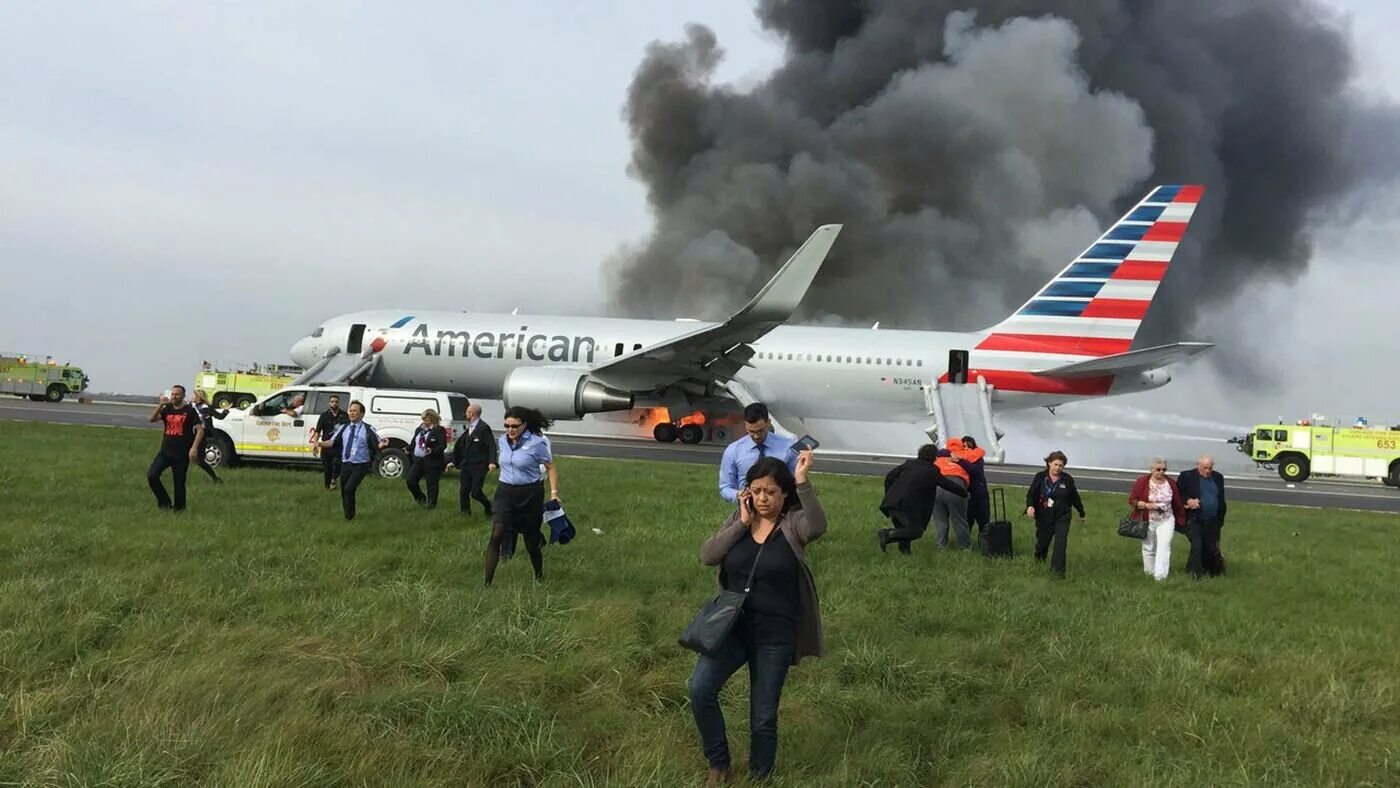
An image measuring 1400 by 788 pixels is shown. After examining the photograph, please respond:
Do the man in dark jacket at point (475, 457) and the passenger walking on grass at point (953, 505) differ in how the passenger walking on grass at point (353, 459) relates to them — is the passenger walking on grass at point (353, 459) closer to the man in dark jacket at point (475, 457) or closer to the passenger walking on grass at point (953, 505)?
the man in dark jacket at point (475, 457)

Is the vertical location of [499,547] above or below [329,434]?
below

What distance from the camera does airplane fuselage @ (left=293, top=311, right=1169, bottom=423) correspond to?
26969 mm

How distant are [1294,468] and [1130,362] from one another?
986 cm

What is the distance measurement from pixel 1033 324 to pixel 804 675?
2403cm

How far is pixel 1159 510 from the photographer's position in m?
9.59

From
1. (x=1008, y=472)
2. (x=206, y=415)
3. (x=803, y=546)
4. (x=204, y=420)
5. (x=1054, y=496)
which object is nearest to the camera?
(x=803, y=546)

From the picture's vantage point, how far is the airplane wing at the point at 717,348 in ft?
64.6

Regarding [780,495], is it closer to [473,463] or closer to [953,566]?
[953,566]

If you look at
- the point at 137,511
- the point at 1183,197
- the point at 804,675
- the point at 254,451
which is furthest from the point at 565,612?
the point at 1183,197

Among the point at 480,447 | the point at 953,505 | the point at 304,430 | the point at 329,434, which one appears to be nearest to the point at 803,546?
the point at 953,505

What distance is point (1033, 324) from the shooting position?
27328 millimetres

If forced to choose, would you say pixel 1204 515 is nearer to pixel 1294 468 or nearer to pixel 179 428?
pixel 179 428

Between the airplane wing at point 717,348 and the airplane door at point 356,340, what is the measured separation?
352 inches

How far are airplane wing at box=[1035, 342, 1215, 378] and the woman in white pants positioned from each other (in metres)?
12.5
